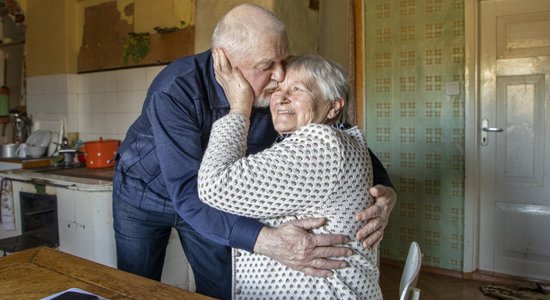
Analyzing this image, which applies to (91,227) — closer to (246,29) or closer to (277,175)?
(246,29)

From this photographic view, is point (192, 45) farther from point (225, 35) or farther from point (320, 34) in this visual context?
point (225, 35)

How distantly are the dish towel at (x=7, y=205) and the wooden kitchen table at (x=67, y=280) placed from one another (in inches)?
84.5

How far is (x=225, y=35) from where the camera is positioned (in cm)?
128

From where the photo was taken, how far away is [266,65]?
126 centimetres

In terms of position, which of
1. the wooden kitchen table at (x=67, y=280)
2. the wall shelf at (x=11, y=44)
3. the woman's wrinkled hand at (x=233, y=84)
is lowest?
the wooden kitchen table at (x=67, y=280)

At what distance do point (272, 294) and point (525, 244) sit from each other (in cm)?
298

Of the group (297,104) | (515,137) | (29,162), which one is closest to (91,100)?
(29,162)

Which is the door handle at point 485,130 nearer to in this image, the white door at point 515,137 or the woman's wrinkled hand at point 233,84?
the white door at point 515,137

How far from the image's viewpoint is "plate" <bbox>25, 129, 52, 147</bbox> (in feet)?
12.6

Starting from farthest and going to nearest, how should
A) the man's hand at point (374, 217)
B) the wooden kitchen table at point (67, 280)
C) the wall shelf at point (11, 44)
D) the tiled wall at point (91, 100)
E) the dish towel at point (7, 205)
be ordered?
the wall shelf at point (11, 44) → the tiled wall at point (91, 100) → the dish towel at point (7, 205) → the man's hand at point (374, 217) → the wooden kitchen table at point (67, 280)

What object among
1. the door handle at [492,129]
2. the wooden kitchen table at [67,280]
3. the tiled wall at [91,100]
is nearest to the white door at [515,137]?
the door handle at [492,129]

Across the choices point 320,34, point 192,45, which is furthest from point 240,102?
point 192,45

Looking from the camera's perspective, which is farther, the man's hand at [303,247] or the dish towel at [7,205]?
the dish towel at [7,205]

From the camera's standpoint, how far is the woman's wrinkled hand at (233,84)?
118 cm
